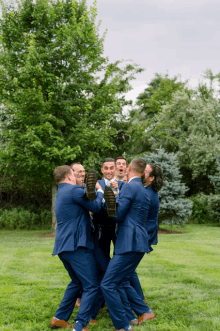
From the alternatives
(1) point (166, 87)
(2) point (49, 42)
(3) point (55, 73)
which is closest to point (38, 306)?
(3) point (55, 73)

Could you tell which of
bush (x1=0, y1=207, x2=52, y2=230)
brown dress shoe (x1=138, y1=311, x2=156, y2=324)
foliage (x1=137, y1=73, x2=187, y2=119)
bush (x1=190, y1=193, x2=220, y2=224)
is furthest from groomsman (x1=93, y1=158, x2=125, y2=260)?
foliage (x1=137, y1=73, x2=187, y2=119)

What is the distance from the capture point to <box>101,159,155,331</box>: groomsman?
14.2ft

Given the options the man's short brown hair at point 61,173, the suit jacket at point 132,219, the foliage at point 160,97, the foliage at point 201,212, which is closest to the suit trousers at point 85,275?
the suit jacket at point 132,219

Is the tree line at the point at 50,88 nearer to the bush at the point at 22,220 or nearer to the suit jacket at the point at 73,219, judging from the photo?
the bush at the point at 22,220

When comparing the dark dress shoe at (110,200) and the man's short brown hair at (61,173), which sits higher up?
the man's short brown hair at (61,173)

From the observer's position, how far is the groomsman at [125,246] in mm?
4332

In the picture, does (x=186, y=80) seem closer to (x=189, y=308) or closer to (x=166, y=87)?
(x=166, y=87)

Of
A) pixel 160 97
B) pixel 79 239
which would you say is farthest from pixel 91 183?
pixel 160 97

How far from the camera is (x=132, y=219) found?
4.49 m

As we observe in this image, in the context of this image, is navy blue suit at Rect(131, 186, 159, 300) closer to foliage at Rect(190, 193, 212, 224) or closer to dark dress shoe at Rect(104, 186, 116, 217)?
dark dress shoe at Rect(104, 186, 116, 217)

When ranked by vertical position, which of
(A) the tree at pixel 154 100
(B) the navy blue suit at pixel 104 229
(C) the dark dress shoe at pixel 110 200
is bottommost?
(B) the navy blue suit at pixel 104 229

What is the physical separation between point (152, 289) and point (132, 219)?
2.80 meters

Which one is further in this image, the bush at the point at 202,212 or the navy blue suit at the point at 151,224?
the bush at the point at 202,212

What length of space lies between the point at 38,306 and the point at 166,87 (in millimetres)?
30919
